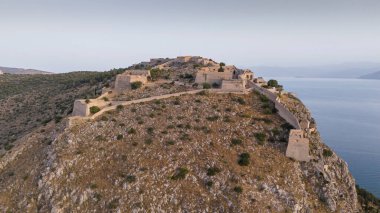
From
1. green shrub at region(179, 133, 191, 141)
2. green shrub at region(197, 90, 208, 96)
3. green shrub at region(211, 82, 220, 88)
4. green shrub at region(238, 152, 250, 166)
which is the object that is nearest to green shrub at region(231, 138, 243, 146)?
green shrub at region(238, 152, 250, 166)

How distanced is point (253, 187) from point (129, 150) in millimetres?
14140

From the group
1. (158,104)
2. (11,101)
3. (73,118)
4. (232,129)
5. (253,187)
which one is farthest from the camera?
(11,101)

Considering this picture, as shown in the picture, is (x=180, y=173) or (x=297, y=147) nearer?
(x=180, y=173)

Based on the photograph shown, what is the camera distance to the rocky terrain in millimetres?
37312

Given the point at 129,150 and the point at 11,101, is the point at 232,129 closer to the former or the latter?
the point at 129,150

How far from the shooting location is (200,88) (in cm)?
5712

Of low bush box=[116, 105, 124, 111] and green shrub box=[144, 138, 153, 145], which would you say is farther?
low bush box=[116, 105, 124, 111]

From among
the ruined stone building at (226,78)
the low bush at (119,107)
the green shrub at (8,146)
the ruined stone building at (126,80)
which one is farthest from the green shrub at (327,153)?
the green shrub at (8,146)

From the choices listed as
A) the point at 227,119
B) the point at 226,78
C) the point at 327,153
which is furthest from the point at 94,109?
the point at 327,153

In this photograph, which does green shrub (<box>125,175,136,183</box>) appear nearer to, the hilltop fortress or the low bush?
the hilltop fortress

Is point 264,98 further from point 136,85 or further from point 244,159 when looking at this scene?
point 136,85

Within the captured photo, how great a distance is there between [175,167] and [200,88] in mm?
19412

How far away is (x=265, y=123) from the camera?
151 ft

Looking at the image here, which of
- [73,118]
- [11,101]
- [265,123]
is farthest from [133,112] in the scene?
[11,101]
